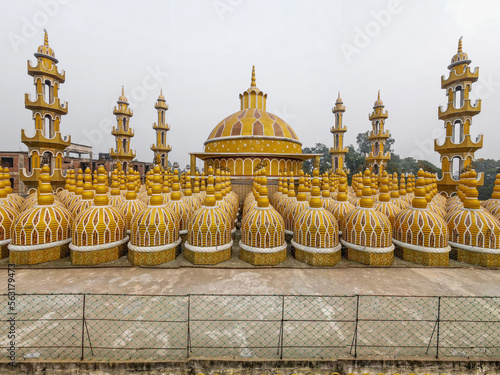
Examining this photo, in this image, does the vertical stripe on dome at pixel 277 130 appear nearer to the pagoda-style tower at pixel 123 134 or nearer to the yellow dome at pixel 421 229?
the yellow dome at pixel 421 229

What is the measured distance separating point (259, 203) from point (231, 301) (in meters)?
3.76

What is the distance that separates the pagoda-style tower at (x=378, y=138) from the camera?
2916 cm

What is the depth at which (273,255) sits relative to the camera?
8320mm

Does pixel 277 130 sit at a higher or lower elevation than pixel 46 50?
lower

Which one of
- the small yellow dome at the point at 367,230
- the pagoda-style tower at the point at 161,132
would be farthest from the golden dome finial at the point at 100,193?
the pagoda-style tower at the point at 161,132

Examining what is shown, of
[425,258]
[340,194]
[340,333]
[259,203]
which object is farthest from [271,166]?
[340,333]

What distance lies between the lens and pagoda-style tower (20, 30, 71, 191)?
18.8m

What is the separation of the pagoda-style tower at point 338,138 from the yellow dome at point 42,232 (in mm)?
29014

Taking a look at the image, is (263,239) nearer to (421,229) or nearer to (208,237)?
(208,237)

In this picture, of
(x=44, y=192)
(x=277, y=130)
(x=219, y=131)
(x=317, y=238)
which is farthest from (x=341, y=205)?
(x=219, y=131)

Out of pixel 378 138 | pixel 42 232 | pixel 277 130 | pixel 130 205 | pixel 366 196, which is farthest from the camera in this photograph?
pixel 378 138

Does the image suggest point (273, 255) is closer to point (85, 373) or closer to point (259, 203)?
point (259, 203)

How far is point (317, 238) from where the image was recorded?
8.26 meters

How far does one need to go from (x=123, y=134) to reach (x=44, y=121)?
10555 millimetres
